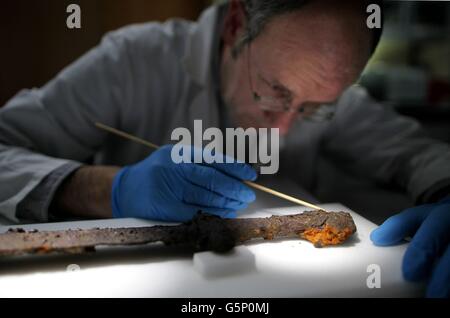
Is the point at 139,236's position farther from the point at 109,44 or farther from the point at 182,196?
the point at 109,44

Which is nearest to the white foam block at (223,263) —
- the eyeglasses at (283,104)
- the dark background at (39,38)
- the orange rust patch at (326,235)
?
the orange rust patch at (326,235)

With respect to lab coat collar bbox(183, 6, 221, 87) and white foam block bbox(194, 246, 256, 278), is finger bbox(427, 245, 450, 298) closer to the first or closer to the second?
white foam block bbox(194, 246, 256, 278)

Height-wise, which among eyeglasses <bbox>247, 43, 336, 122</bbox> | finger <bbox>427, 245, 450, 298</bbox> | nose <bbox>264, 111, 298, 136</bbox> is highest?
eyeglasses <bbox>247, 43, 336, 122</bbox>

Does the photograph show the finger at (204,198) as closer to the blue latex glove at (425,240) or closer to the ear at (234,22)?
the blue latex glove at (425,240)

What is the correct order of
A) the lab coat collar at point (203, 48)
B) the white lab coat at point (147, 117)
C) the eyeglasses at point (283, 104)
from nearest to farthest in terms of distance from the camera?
the eyeglasses at point (283, 104) → the white lab coat at point (147, 117) → the lab coat collar at point (203, 48)

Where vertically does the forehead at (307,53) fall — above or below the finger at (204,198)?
above

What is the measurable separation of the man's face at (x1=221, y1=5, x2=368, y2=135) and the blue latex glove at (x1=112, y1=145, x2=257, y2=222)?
0.25m

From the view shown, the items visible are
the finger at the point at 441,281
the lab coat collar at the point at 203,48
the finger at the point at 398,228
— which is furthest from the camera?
the lab coat collar at the point at 203,48

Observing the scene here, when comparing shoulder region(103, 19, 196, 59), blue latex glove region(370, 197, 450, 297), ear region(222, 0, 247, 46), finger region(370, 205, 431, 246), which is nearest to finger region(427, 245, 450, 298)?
blue latex glove region(370, 197, 450, 297)

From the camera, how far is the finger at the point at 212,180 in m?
1.04

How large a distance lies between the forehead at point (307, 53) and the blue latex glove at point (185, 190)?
10.6 inches

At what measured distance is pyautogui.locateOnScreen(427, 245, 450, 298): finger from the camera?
29.6 inches

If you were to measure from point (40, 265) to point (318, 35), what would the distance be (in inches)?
29.8

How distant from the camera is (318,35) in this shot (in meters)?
1.03
